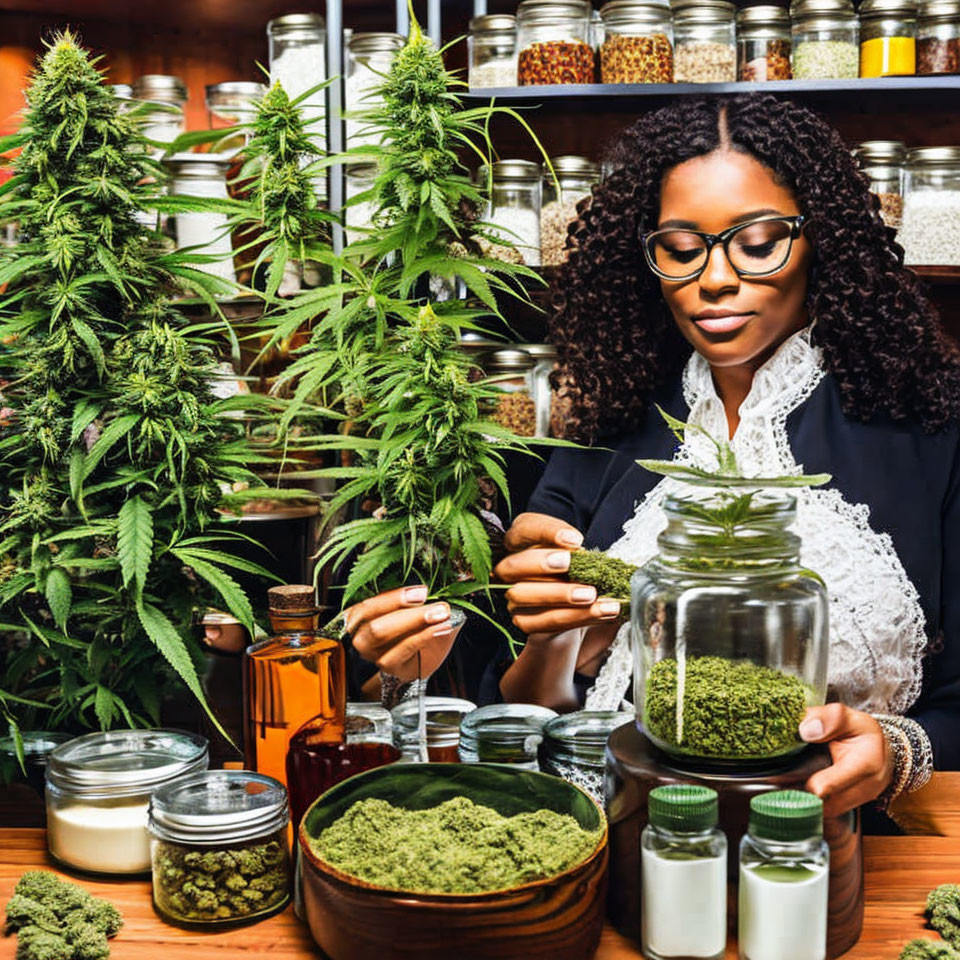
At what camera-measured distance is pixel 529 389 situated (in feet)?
6.48

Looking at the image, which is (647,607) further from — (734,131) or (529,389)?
(529,389)

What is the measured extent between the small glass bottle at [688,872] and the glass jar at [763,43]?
5.75 ft

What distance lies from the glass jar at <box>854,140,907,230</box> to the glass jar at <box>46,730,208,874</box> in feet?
5.63

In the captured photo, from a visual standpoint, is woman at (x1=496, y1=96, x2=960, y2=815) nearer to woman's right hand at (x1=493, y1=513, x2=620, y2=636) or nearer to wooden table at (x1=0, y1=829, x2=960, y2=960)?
woman's right hand at (x1=493, y1=513, x2=620, y2=636)

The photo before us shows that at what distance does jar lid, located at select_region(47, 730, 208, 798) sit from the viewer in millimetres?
880

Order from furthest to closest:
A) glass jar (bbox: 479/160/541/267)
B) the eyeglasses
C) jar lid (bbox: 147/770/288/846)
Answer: glass jar (bbox: 479/160/541/267)
the eyeglasses
jar lid (bbox: 147/770/288/846)

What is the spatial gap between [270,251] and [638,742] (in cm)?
56

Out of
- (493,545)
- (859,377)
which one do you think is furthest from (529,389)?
(493,545)

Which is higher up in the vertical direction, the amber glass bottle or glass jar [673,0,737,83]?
glass jar [673,0,737,83]

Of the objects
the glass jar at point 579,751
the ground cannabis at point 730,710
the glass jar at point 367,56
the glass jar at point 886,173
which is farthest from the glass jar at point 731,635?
the glass jar at point 886,173

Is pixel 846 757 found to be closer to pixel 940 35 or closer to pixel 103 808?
pixel 103 808

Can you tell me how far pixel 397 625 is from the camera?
922 millimetres

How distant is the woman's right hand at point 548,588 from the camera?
3.25 feet

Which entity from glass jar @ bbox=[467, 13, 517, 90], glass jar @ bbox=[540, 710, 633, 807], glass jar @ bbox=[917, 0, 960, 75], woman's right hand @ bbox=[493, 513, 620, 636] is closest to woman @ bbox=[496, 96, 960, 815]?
woman's right hand @ bbox=[493, 513, 620, 636]
